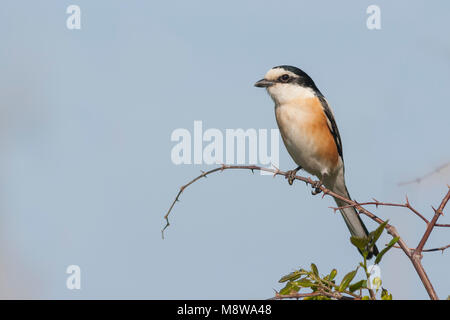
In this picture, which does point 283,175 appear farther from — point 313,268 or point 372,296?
point 372,296

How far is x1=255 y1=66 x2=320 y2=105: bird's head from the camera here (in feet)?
16.8

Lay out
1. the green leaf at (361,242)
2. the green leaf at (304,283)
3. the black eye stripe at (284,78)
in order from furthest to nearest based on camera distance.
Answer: the black eye stripe at (284,78), the green leaf at (304,283), the green leaf at (361,242)

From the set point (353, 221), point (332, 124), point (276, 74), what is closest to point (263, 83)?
point (276, 74)

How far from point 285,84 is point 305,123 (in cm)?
35

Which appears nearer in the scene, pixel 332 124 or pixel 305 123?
pixel 305 123


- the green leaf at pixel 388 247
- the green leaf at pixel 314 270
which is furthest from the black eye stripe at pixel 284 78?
the green leaf at pixel 388 247

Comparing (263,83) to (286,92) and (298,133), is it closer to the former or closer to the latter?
(286,92)

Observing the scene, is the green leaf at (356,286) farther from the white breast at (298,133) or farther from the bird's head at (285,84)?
the bird's head at (285,84)

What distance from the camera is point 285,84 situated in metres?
5.13

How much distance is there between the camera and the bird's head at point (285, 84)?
5.11m

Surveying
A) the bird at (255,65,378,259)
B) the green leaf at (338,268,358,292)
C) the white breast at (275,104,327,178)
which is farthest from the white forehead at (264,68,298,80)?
the green leaf at (338,268,358,292)
